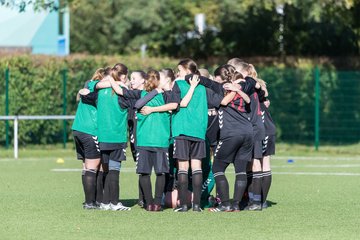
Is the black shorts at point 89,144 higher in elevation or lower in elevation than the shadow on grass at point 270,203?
higher

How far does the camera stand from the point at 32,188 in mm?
17078

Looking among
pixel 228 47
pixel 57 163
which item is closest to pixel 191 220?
pixel 57 163

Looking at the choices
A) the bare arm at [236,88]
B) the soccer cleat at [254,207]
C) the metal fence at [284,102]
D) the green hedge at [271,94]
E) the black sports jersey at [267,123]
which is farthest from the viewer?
the green hedge at [271,94]

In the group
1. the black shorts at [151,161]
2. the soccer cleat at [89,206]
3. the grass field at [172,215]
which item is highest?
the black shorts at [151,161]

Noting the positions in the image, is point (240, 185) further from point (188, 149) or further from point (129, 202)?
point (129, 202)

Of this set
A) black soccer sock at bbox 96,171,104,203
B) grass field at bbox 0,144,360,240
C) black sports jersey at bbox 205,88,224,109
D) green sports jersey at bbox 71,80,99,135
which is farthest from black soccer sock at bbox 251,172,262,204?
green sports jersey at bbox 71,80,99,135

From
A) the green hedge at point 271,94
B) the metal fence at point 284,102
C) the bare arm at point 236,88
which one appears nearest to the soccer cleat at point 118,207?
the bare arm at point 236,88

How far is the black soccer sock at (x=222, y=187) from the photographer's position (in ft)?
44.7

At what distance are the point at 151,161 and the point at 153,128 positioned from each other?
415 millimetres

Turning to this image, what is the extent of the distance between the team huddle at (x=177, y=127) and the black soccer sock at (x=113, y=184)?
13mm

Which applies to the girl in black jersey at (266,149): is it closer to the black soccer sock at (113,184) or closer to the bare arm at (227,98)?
the bare arm at (227,98)

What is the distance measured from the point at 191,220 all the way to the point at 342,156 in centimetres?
1497

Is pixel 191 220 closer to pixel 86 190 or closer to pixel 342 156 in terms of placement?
pixel 86 190

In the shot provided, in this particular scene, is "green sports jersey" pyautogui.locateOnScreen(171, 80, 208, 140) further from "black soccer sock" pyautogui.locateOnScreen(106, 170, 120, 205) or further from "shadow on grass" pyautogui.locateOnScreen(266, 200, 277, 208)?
"shadow on grass" pyautogui.locateOnScreen(266, 200, 277, 208)
